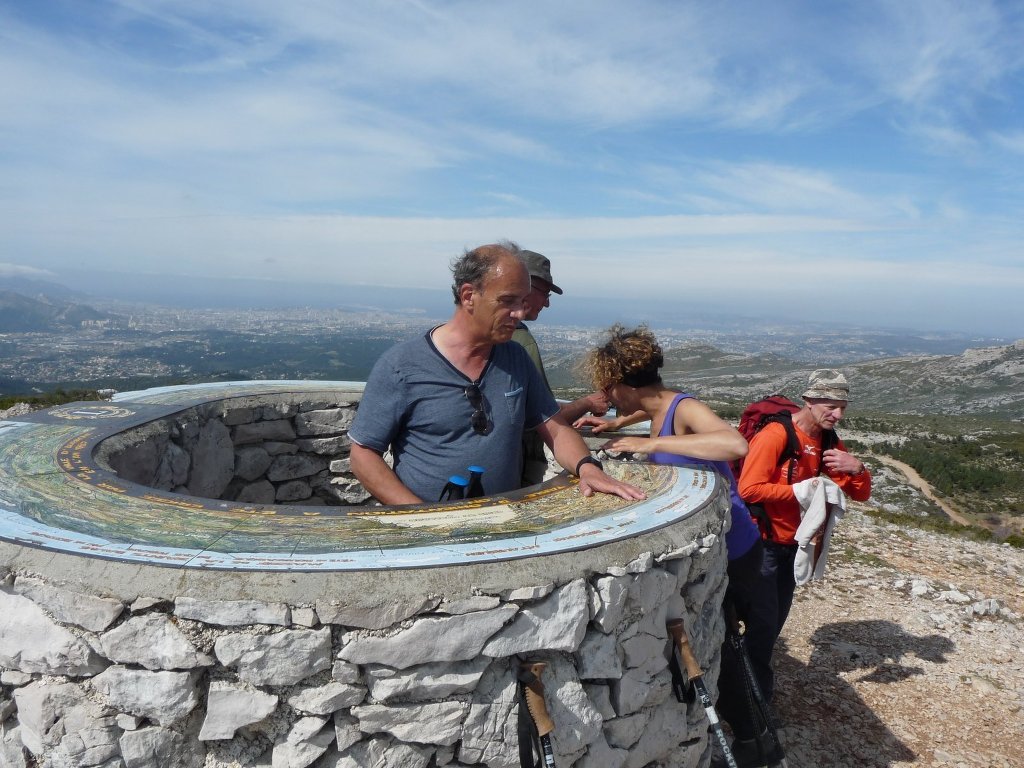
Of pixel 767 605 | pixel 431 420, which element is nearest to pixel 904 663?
pixel 767 605

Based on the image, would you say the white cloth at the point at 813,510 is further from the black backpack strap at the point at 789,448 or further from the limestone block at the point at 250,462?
the limestone block at the point at 250,462

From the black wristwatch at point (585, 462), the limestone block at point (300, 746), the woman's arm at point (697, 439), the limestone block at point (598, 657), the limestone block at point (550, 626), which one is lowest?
the limestone block at point (300, 746)

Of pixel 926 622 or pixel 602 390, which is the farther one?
pixel 926 622

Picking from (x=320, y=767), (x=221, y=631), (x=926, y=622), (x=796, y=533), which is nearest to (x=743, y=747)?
(x=796, y=533)

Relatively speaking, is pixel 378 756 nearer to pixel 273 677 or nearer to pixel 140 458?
pixel 273 677

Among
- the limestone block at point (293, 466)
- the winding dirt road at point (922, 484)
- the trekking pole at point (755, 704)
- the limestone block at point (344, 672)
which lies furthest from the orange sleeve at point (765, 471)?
the winding dirt road at point (922, 484)

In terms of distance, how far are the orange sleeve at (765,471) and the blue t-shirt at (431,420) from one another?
5.13ft

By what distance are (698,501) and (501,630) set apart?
1.35 m

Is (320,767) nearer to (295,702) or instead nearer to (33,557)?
(295,702)

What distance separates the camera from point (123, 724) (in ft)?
7.89

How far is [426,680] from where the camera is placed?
95.3 inches

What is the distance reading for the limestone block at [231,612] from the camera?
2307 millimetres

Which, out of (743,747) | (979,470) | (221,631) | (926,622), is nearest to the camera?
(221,631)

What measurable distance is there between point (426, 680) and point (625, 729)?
1090 millimetres
